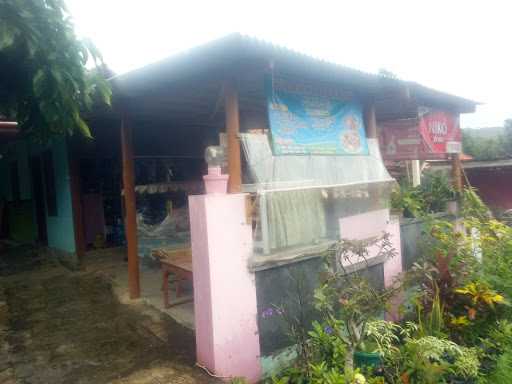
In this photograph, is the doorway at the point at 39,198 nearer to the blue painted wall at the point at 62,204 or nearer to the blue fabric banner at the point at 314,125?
the blue painted wall at the point at 62,204

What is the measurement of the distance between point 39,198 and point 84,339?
19.0ft

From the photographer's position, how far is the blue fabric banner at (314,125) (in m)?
4.30

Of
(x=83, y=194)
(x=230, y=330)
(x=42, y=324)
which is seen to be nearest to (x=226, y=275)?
(x=230, y=330)

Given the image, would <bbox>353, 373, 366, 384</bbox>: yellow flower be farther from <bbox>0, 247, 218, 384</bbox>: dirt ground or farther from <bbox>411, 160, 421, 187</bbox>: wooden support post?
<bbox>411, 160, 421, 187</bbox>: wooden support post

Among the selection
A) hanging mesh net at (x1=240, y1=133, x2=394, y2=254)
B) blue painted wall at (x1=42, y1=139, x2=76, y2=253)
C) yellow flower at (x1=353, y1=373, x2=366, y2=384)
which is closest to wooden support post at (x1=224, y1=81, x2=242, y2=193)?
hanging mesh net at (x1=240, y1=133, x2=394, y2=254)

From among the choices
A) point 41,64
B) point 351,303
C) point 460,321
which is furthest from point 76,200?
point 460,321

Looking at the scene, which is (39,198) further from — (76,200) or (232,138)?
(232,138)

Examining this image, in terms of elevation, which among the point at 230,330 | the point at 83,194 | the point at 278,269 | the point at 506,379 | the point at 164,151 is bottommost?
the point at 506,379

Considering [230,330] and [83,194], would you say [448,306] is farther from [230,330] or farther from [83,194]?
[83,194]

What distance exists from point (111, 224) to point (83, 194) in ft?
2.99

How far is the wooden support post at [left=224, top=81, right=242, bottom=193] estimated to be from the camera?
3907 mm

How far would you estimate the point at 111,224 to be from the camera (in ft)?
29.2

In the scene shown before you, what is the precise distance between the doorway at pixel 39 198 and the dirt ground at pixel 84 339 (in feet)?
8.63

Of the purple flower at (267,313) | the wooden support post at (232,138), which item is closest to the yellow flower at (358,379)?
the purple flower at (267,313)
